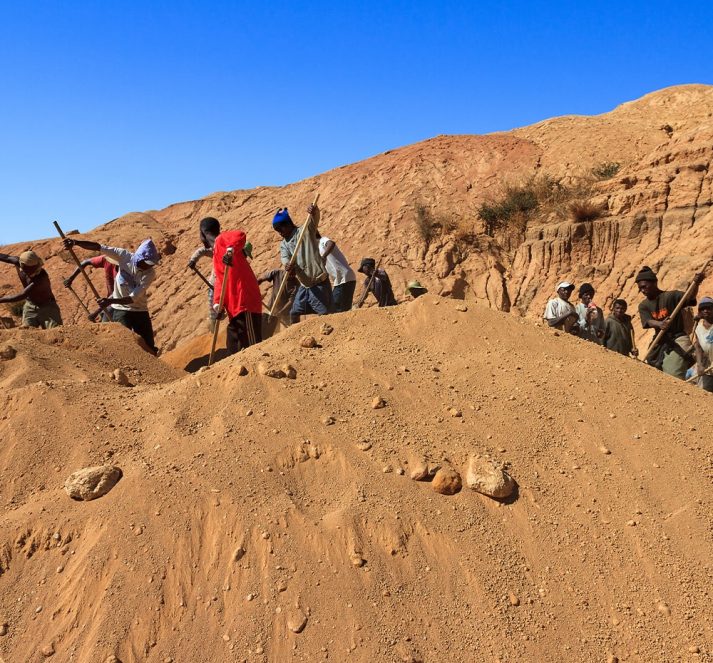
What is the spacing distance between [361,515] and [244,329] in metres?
2.74

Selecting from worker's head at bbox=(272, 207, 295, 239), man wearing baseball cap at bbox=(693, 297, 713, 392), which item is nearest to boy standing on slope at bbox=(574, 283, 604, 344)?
man wearing baseball cap at bbox=(693, 297, 713, 392)

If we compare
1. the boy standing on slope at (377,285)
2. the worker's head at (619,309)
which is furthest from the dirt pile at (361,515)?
the boy standing on slope at (377,285)

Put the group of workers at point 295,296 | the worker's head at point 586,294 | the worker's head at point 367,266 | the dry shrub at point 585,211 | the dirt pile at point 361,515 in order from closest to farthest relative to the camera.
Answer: the dirt pile at point 361,515 < the group of workers at point 295,296 < the worker's head at point 586,294 < the worker's head at point 367,266 < the dry shrub at point 585,211

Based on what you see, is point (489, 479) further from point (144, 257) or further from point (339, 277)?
point (144, 257)

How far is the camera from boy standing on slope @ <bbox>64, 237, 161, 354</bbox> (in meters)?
5.68

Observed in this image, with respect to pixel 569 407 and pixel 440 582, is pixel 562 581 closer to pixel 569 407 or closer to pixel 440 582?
pixel 440 582

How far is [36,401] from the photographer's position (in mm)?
3518

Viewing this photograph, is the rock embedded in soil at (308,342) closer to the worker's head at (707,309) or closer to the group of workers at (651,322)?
the group of workers at (651,322)

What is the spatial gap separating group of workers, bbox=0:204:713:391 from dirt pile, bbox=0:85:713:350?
8.43 feet

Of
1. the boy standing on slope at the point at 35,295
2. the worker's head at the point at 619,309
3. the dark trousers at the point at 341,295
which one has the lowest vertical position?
the worker's head at the point at 619,309

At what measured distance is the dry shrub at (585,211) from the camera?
426 inches

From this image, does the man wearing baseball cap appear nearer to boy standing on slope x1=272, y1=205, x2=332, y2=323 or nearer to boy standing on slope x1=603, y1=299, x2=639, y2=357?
boy standing on slope x1=603, y1=299, x2=639, y2=357

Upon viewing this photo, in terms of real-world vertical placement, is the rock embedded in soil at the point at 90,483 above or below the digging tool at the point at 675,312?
above

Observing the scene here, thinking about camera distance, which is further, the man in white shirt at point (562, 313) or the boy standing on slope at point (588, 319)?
the boy standing on slope at point (588, 319)
